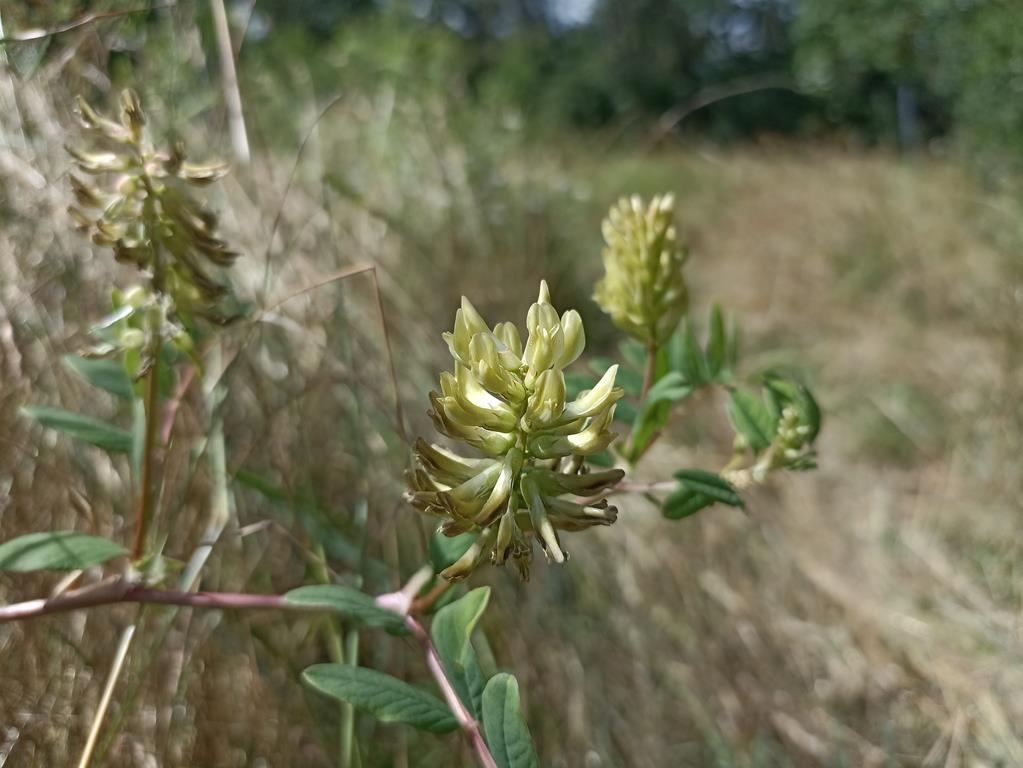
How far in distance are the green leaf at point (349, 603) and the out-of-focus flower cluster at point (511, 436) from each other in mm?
124

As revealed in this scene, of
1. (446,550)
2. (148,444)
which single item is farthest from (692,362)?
(148,444)

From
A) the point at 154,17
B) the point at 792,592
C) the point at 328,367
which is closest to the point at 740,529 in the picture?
the point at 792,592

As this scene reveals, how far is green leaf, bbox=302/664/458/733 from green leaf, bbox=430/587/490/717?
2 centimetres

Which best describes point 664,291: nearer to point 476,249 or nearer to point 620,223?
point 620,223

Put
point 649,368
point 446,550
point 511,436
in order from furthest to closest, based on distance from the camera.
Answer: point 649,368, point 446,550, point 511,436

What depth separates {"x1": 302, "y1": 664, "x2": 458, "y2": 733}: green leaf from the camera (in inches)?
19.0

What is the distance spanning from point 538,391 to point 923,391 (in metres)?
2.54

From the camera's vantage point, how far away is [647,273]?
0.63 m

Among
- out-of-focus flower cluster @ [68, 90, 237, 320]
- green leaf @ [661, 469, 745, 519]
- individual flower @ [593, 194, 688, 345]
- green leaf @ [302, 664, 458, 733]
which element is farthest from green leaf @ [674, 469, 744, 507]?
out-of-focus flower cluster @ [68, 90, 237, 320]

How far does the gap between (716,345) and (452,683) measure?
1.17 ft

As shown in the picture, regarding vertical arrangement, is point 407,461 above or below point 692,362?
below

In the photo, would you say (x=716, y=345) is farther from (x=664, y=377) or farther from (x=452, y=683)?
(x=452, y=683)

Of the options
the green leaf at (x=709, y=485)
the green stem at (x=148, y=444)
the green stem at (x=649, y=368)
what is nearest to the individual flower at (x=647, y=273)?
the green stem at (x=649, y=368)

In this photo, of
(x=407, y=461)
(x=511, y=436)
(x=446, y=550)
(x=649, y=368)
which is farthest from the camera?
(x=407, y=461)
